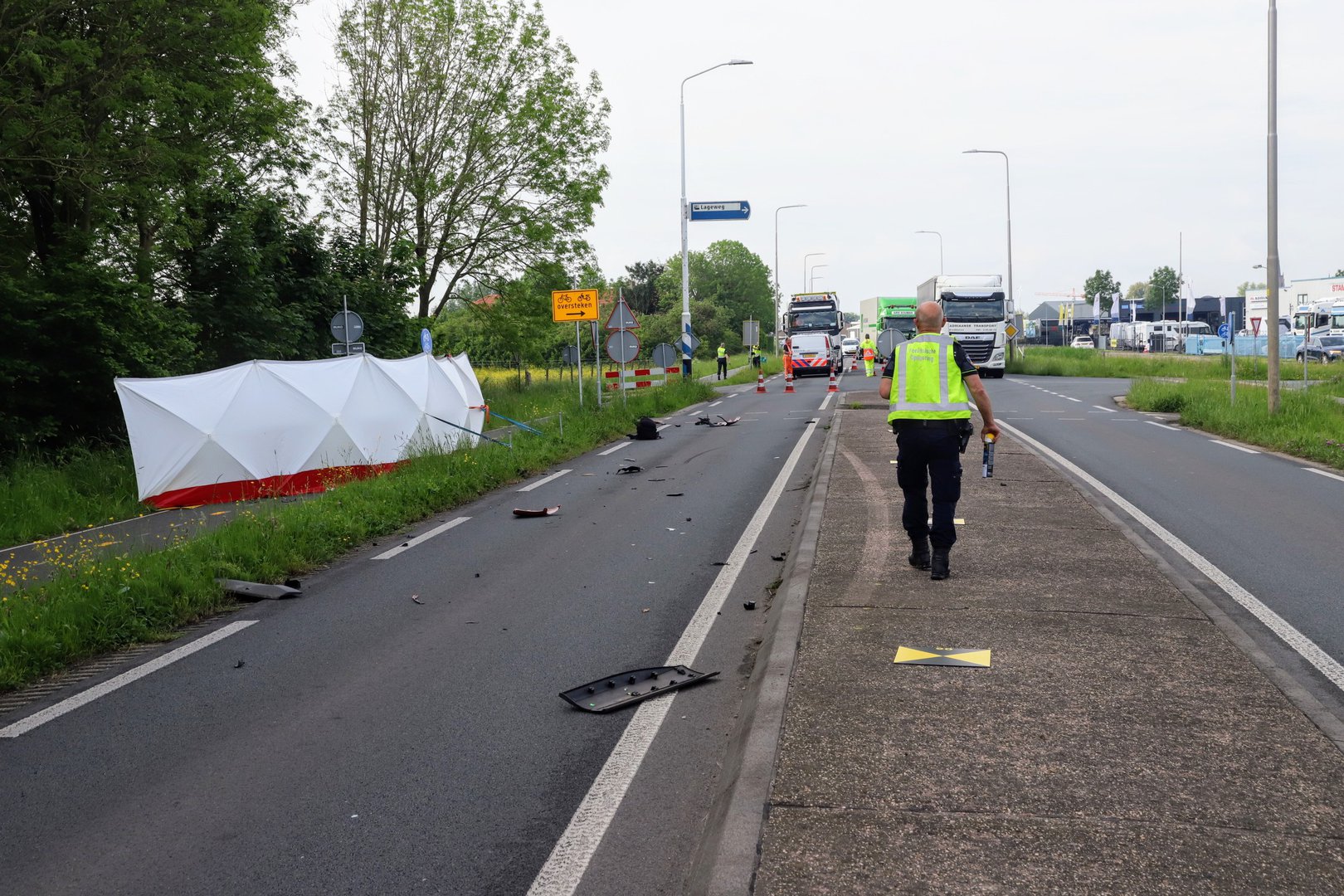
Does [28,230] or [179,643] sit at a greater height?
[28,230]

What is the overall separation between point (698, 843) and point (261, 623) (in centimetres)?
459

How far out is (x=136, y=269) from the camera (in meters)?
19.1

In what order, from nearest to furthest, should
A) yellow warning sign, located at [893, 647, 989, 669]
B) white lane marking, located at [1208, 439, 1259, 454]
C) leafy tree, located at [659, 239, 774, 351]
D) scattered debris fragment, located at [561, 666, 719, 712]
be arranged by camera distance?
1. scattered debris fragment, located at [561, 666, 719, 712]
2. yellow warning sign, located at [893, 647, 989, 669]
3. white lane marking, located at [1208, 439, 1259, 454]
4. leafy tree, located at [659, 239, 774, 351]

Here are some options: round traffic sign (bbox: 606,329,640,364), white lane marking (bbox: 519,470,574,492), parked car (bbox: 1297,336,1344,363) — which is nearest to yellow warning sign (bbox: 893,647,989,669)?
white lane marking (bbox: 519,470,574,492)

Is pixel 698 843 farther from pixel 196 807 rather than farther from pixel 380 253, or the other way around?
pixel 380 253

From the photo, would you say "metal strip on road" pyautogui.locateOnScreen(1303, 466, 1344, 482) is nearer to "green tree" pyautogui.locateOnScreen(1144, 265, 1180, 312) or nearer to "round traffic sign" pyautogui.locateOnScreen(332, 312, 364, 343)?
"round traffic sign" pyautogui.locateOnScreen(332, 312, 364, 343)

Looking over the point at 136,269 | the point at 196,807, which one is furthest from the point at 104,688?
the point at 136,269

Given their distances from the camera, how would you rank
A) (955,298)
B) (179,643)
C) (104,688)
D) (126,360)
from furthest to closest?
1. (955,298)
2. (126,360)
3. (179,643)
4. (104,688)

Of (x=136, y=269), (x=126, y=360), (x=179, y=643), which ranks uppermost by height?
(x=136, y=269)

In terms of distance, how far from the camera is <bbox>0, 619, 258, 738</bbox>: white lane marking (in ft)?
18.1

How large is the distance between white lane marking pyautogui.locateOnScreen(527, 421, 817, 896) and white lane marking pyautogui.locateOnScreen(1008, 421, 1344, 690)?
314 cm

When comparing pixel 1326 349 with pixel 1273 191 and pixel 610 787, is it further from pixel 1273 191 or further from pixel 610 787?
pixel 610 787

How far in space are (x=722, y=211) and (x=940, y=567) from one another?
27259 mm

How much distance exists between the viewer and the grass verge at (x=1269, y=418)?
16.8 meters
